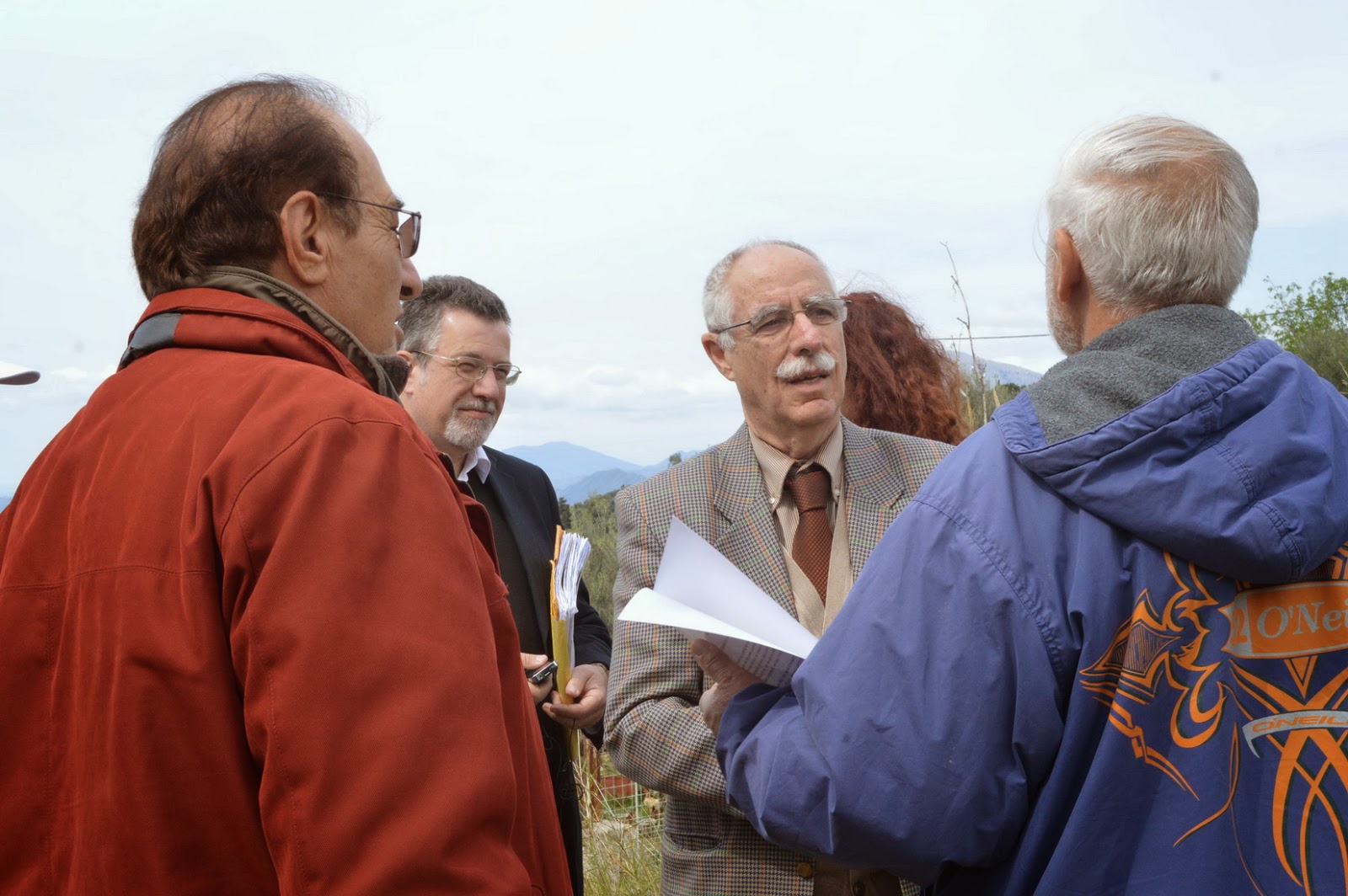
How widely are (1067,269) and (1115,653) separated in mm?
650

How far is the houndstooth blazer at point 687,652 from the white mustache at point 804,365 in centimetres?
21

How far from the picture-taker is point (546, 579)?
4004 mm

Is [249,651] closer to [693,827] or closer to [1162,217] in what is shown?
[1162,217]

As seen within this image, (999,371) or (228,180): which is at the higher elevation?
(228,180)

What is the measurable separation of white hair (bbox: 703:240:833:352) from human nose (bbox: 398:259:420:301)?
146 centimetres

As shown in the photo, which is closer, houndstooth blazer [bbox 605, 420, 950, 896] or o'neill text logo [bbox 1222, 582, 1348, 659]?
o'neill text logo [bbox 1222, 582, 1348, 659]

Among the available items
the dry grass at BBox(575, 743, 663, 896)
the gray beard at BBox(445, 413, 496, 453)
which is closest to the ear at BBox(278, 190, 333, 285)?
the gray beard at BBox(445, 413, 496, 453)

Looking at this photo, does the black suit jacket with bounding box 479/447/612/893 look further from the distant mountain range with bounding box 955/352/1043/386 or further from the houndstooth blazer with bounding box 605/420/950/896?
the distant mountain range with bounding box 955/352/1043/386

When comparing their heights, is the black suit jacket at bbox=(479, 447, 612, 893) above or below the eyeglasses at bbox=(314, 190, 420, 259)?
below

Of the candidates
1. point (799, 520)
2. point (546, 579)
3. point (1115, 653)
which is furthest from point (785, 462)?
point (1115, 653)

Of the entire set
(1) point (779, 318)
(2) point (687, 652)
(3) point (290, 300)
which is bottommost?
(2) point (687, 652)

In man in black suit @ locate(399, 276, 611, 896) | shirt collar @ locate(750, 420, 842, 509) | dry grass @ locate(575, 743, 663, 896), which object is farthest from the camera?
dry grass @ locate(575, 743, 663, 896)

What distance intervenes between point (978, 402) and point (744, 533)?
10.3 feet

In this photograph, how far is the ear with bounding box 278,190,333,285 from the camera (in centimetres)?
171
